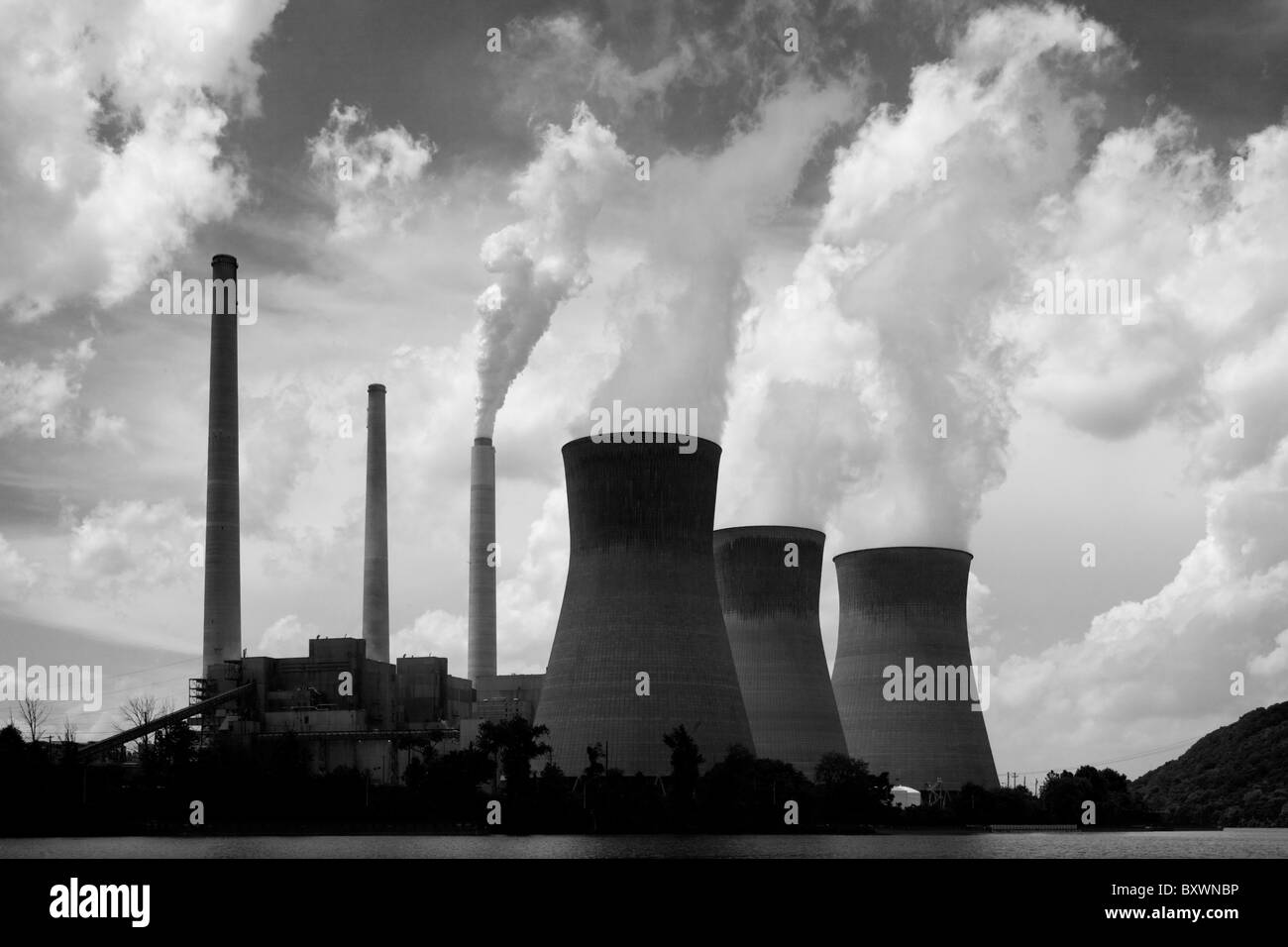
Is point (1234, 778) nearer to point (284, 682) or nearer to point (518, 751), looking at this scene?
point (284, 682)

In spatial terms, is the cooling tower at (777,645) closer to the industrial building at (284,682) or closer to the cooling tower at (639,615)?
the cooling tower at (639,615)

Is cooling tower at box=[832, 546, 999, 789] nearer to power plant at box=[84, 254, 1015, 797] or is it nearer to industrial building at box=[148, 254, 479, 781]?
power plant at box=[84, 254, 1015, 797]

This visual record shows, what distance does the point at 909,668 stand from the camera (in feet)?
189

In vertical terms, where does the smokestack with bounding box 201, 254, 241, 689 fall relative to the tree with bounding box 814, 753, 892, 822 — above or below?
above

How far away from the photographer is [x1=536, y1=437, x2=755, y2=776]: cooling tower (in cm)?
4441

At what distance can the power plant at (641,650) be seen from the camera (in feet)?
147

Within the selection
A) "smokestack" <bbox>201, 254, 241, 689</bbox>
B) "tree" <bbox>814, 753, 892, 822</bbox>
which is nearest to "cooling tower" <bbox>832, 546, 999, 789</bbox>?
"tree" <bbox>814, 753, 892, 822</bbox>

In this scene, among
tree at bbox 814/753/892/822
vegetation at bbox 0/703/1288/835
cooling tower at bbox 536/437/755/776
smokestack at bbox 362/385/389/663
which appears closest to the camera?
cooling tower at bbox 536/437/755/776

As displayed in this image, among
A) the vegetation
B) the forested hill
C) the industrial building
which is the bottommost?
the forested hill

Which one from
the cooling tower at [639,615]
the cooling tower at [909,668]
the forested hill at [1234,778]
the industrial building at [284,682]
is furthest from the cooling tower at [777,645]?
the forested hill at [1234,778]

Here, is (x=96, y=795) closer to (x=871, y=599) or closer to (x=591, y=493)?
(x=591, y=493)

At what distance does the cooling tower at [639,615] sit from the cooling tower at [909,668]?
11873 millimetres

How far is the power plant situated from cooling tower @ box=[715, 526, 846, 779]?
0.24 ft

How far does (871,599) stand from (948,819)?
965cm
